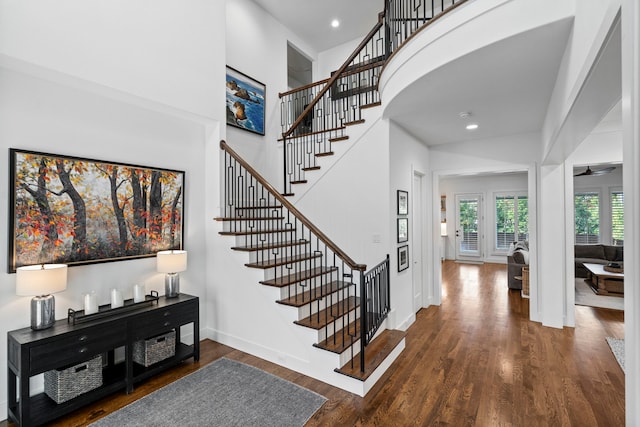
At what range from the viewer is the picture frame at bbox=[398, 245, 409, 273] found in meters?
4.29

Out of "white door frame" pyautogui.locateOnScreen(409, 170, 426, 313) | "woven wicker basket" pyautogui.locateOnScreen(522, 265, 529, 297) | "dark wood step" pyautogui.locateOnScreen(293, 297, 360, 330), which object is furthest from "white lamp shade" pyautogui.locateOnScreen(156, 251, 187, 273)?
"woven wicker basket" pyautogui.locateOnScreen(522, 265, 529, 297)

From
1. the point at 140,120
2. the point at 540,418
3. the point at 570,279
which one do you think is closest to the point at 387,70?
the point at 140,120

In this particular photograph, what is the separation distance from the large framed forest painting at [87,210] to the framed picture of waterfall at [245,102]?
171 centimetres

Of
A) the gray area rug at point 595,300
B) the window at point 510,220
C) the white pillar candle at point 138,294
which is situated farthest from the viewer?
the window at point 510,220

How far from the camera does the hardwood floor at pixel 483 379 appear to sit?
2502 millimetres

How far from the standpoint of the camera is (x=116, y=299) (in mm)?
2938

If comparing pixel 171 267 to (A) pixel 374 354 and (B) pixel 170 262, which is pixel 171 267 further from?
(A) pixel 374 354

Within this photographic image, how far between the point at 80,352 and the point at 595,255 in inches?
384

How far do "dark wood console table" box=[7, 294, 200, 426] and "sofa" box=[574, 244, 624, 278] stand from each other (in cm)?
825

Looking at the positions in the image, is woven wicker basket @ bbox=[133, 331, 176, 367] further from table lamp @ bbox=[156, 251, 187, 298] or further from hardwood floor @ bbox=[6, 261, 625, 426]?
table lamp @ bbox=[156, 251, 187, 298]

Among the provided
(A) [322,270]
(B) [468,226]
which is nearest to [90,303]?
(A) [322,270]

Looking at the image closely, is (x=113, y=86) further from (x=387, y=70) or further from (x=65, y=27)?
(x=387, y=70)

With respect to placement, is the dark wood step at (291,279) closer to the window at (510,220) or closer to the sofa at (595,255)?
the sofa at (595,255)

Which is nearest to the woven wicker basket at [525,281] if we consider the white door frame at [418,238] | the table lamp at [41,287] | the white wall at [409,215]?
the white wall at [409,215]
